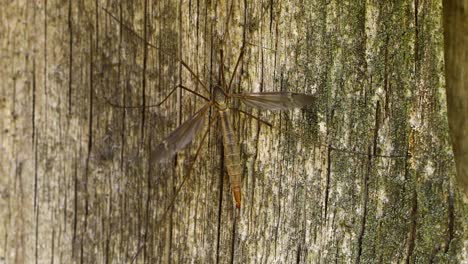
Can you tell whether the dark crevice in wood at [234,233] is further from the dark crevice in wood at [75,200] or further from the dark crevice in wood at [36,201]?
the dark crevice in wood at [36,201]

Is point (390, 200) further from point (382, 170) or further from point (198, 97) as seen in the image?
point (198, 97)

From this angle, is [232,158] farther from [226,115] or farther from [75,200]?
[75,200]

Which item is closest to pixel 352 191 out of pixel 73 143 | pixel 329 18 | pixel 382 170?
pixel 382 170

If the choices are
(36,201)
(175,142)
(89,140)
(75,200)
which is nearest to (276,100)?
(175,142)

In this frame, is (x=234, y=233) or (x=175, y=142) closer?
(x=175, y=142)

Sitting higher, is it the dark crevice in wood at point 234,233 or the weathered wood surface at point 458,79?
the weathered wood surface at point 458,79

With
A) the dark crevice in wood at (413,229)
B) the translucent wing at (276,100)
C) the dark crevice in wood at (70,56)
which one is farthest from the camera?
the dark crevice in wood at (413,229)

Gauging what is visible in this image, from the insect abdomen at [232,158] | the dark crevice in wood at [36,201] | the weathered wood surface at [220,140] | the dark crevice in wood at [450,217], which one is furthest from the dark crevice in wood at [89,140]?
the dark crevice in wood at [450,217]
